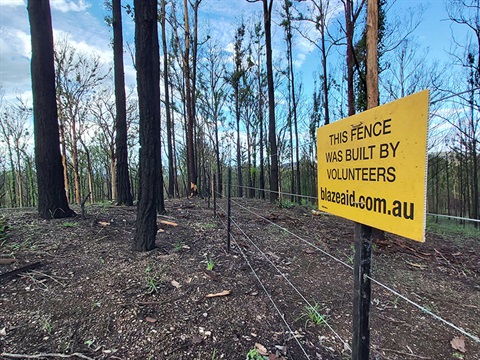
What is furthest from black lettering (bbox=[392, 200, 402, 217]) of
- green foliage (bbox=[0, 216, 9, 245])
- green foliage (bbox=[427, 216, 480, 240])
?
green foliage (bbox=[427, 216, 480, 240])

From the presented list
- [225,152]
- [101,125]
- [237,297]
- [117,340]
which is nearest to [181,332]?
[117,340]

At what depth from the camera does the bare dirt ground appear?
6.76 ft

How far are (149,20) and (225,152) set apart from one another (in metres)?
21.4

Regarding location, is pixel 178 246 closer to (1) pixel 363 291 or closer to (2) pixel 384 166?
(1) pixel 363 291

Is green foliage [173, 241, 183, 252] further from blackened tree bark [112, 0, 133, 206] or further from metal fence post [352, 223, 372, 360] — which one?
blackened tree bark [112, 0, 133, 206]

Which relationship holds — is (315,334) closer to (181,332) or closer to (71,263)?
(181,332)

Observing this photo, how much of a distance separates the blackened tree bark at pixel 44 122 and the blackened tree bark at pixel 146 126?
2.17m

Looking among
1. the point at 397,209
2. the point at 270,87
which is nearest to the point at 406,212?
the point at 397,209

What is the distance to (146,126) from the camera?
351 centimetres

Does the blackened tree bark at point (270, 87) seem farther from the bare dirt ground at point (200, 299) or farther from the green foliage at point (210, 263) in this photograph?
the green foliage at point (210, 263)

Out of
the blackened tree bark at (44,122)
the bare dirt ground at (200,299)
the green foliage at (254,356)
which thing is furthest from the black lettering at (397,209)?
the blackened tree bark at (44,122)

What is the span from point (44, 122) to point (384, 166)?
547 centimetres

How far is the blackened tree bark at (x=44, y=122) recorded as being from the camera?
449 cm

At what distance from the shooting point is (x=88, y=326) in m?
2.17
